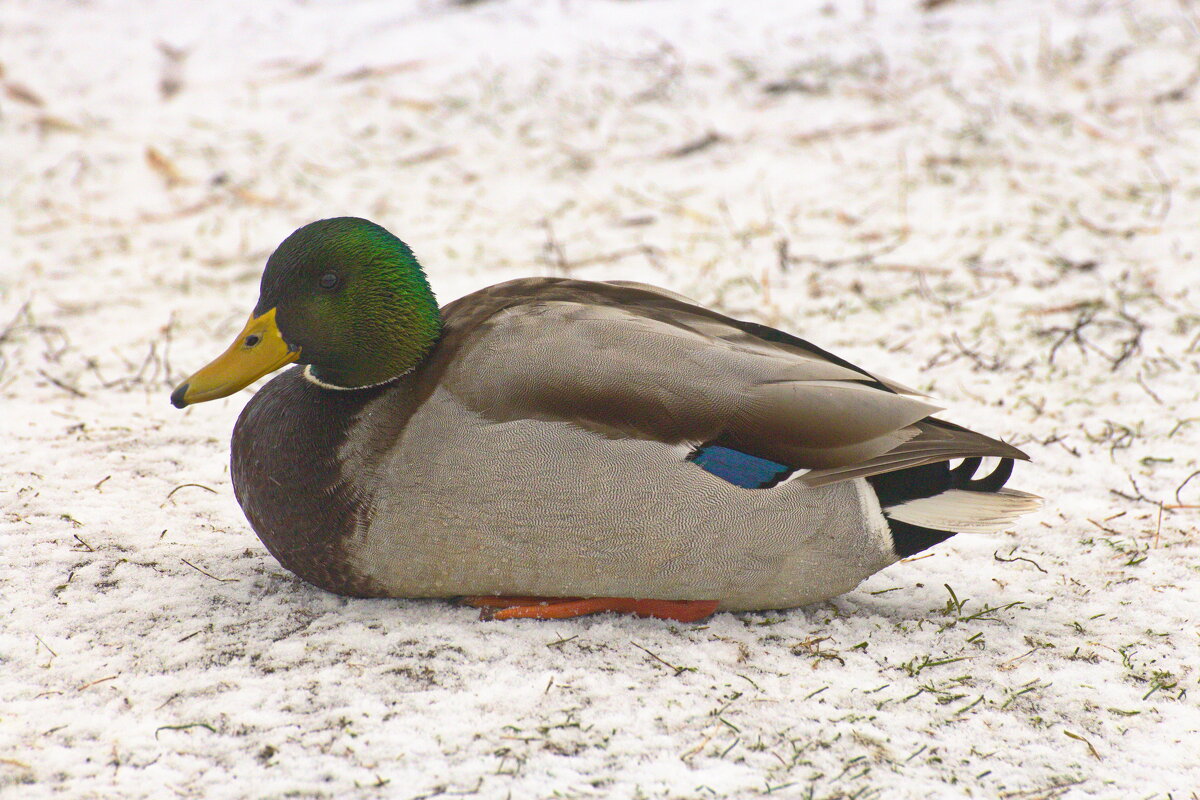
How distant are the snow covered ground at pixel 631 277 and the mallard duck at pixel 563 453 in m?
0.16

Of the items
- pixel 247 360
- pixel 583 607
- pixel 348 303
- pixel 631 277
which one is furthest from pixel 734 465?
pixel 631 277

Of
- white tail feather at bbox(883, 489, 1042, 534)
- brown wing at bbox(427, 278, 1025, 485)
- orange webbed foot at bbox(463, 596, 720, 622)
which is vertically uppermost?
brown wing at bbox(427, 278, 1025, 485)

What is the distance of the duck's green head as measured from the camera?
2666 millimetres

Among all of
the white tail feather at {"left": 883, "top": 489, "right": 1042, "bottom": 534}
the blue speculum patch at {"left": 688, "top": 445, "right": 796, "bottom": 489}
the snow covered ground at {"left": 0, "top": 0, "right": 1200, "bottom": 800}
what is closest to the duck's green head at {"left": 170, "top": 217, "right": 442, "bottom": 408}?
the snow covered ground at {"left": 0, "top": 0, "right": 1200, "bottom": 800}

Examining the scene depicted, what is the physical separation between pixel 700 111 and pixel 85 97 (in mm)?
3924

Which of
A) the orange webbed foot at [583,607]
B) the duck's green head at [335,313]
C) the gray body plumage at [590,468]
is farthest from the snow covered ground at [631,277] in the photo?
the duck's green head at [335,313]

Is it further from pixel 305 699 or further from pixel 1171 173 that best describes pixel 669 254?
pixel 305 699

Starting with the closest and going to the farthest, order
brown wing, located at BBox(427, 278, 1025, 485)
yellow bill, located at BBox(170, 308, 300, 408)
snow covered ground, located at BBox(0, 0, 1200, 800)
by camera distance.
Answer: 1. snow covered ground, located at BBox(0, 0, 1200, 800)
2. brown wing, located at BBox(427, 278, 1025, 485)
3. yellow bill, located at BBox(170, 308, 300, 408)

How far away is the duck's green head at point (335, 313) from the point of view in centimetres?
267

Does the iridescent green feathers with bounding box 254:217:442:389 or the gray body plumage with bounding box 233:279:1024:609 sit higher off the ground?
the iridescent green feathers with bounding box 254:217:442:389

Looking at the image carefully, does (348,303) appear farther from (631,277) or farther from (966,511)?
(631,277)

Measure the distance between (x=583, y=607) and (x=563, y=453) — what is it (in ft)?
1.37

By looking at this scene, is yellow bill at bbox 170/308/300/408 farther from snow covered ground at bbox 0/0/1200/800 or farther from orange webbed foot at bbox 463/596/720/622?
orange webbed foot at bbox 463/596/720/622

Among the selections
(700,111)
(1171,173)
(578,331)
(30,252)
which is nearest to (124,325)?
(30,252)
